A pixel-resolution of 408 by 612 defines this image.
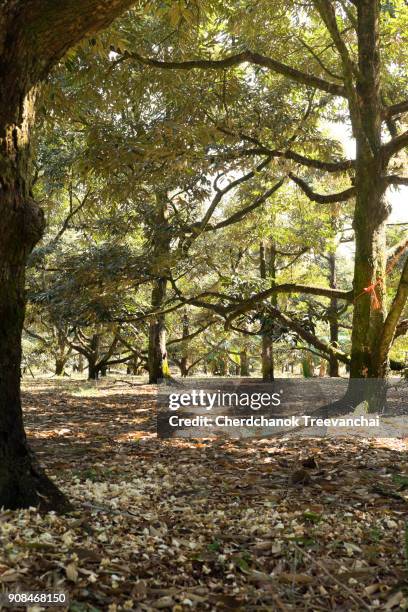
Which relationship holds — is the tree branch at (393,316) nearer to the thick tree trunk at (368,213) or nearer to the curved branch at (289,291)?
the thick tree trunk at (368,213)

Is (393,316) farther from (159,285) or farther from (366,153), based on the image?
(159,285)

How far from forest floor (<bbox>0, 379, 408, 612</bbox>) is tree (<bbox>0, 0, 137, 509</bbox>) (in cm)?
23

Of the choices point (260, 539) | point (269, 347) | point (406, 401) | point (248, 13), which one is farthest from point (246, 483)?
point (269, 347)

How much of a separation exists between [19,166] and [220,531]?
7.11 feet

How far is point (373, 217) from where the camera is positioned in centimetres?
713

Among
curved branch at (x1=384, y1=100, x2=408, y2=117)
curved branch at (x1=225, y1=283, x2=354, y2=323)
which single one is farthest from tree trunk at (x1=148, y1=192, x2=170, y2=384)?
curved branch at (x1=384, y1=100, x2=408, y2=117)

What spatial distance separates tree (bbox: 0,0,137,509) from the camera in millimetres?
2576

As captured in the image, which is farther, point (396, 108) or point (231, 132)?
point (396, 108)

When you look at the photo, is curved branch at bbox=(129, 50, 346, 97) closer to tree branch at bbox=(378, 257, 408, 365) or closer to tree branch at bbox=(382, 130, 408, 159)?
tree branch at bbox=(382, 130, 408, 159)

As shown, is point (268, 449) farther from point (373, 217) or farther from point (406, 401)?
point (406, 401)

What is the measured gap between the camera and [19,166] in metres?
2.69

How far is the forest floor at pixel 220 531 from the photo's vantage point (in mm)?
2174

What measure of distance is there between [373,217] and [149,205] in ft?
13.2

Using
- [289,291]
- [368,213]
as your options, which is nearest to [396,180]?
[368,213]
